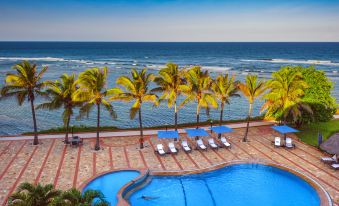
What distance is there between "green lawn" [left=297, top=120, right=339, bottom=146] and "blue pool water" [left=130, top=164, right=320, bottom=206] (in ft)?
22.7

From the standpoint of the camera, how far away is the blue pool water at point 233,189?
16672 mm

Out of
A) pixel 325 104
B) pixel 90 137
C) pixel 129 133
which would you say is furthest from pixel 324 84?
pixel 90 137

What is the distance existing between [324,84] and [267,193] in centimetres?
1358

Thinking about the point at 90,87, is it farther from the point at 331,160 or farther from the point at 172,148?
the point at 331,160

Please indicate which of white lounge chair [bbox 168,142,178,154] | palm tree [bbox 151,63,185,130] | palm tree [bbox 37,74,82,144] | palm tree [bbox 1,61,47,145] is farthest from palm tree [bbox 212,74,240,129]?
palm tree [bbox 1,61,47,145]

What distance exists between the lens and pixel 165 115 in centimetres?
3838

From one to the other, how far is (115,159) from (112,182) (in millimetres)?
3002

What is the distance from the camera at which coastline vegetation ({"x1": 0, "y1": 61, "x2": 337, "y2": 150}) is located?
21297mm

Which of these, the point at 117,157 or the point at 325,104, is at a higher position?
the point at 325,104

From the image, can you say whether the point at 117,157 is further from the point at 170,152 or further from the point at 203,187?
the point at 203,187

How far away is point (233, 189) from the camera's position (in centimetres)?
1816

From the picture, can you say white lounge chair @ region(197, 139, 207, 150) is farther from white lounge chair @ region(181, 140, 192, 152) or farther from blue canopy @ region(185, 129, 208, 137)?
white lounge chair @ region(181, 140, 192, 152)

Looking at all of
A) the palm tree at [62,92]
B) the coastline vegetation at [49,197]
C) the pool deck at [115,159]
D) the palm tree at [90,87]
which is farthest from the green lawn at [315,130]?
the coastline vegetation at [49,197]

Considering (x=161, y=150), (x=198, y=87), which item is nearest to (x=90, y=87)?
(x=161, y=150)
